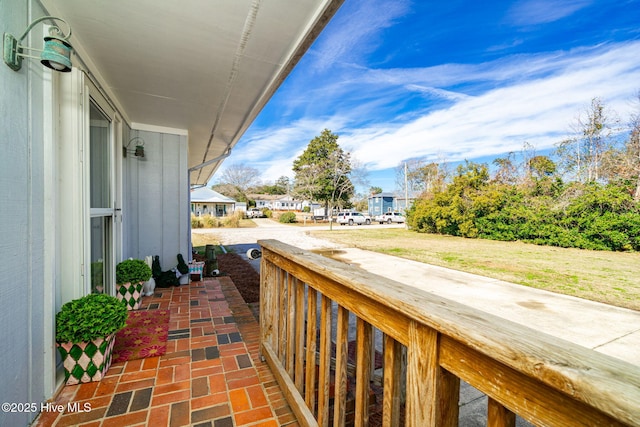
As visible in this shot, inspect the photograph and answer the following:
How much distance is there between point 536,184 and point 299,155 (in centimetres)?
1980

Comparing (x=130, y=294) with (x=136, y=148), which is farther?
A: (x=136, y=148)

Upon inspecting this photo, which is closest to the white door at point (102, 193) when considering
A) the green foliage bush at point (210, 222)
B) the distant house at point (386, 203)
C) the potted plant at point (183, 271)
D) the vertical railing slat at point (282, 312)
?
the potted plant at point (183, 271)

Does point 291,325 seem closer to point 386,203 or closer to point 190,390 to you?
point 190,390

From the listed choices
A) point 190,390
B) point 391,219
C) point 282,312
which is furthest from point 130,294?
point 391,219

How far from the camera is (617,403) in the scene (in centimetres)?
40

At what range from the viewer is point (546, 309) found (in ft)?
13.3

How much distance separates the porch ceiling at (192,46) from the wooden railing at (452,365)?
1.70 meters

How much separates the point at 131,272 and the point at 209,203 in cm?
2309

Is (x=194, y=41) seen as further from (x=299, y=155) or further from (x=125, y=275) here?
(x=299, y=155)

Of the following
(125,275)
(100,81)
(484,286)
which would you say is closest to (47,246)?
(125,275)

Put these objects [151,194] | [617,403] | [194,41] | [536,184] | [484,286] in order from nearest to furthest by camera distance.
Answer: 1. [617,403]
2. [194,41]
3. [151,194]
4. [484,286]
5. [536,184]

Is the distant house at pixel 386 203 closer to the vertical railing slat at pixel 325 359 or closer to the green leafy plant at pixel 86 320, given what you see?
the green leafy plant at pixel 86 320

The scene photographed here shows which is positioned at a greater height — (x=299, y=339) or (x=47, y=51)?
(x=47, y=51)

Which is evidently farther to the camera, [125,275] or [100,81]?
[125,275]
